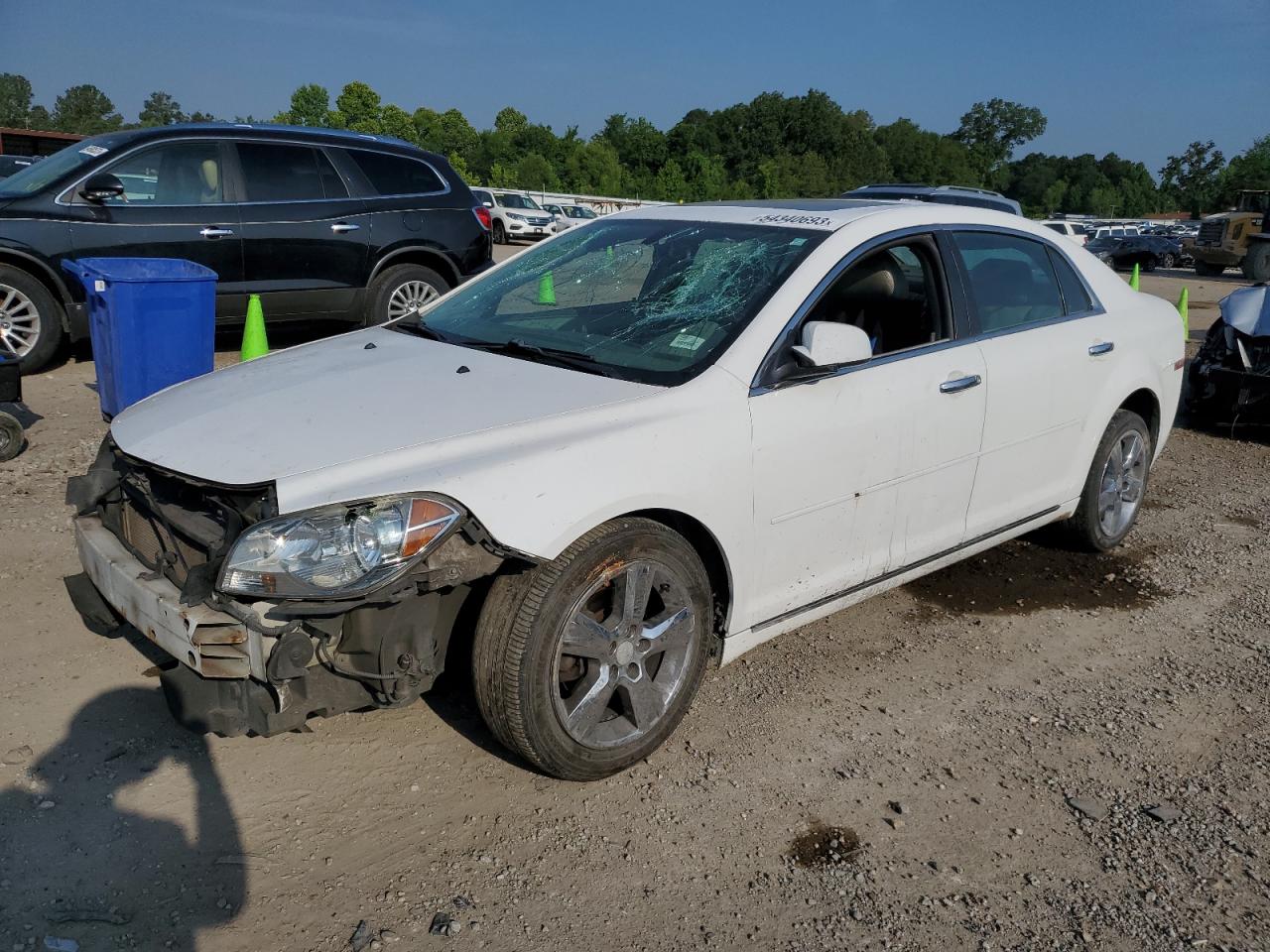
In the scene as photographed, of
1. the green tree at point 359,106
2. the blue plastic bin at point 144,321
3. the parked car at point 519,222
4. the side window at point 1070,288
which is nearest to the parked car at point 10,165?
the blue plastic bin at point 144,321

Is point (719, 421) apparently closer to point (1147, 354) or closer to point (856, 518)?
point (856, 518)

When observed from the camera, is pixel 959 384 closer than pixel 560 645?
No

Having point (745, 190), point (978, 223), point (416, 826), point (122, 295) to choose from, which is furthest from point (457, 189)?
point (745, 190)

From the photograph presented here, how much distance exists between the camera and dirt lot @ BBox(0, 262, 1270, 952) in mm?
2584

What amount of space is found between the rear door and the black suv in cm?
1

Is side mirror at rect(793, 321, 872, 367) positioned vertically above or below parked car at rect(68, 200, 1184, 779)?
above

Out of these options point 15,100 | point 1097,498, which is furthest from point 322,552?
point 15,100

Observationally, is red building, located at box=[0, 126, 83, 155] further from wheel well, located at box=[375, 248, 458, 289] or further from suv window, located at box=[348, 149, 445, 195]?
wheel well, located at box=[375, 248, 458, 289]

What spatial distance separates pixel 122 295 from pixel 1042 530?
5.34 m

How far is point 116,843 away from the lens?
9.11ft

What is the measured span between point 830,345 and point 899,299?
0.91 metres

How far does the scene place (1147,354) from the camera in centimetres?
497

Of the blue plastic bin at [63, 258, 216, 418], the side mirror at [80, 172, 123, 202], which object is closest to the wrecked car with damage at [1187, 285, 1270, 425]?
the blue plastic bin at [63, 258, 216, 418]

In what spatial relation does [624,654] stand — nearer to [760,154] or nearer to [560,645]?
[560,645]
